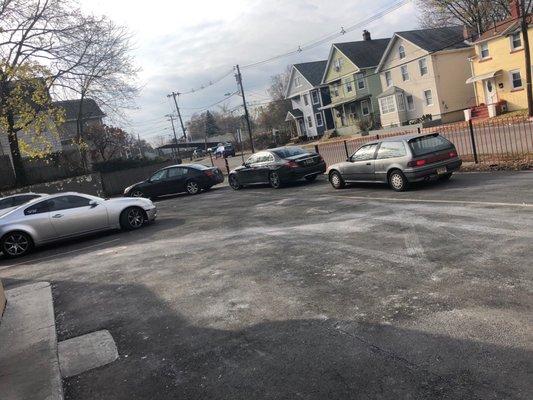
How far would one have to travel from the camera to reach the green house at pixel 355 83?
5444 centimetres

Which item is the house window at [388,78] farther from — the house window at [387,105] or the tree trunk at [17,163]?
the tree trunk at [17,163]

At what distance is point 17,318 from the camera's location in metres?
6.55

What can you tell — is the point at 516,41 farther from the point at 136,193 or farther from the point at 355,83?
the point at 136,193

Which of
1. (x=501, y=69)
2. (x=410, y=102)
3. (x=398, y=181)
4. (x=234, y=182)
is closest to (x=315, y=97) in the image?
(x=410, y=102)

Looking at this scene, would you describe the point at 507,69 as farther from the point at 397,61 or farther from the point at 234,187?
the point at 234,187

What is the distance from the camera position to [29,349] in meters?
5.34

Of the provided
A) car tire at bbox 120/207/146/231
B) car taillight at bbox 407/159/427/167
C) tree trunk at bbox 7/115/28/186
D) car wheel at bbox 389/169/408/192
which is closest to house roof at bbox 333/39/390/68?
tree trunk at bbox 7/115/28/186

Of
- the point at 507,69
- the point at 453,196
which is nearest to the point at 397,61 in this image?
the point at 507,69

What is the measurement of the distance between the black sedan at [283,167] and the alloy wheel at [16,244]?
30.0ft

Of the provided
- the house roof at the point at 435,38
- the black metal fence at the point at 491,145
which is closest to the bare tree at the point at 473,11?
the house roof at the point at 435,38

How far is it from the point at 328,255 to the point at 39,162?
26260 mm

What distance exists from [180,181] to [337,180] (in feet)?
30.5

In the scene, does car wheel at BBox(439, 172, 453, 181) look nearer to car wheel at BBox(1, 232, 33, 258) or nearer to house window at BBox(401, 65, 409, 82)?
car wheel at BBox(1, 232, 33, 258)

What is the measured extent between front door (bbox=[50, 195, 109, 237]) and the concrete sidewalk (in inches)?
194
